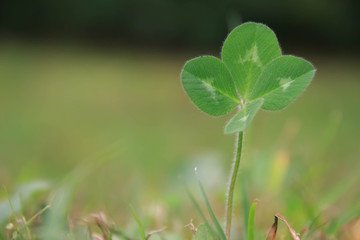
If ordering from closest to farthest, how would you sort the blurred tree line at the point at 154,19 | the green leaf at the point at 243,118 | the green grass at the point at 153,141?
the green leaf at the point at 243,118 → the green grass at the point at 153,141 → the blurred tree line at the point at 154,19

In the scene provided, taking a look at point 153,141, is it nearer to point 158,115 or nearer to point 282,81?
point 158,115

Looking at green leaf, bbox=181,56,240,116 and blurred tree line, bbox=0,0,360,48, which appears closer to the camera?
green leaf, bbox=181,56,240,116

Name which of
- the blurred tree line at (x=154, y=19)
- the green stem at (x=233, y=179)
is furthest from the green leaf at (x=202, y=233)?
the blurred tree line at (x=154, y=19)

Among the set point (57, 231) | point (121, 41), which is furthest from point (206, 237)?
point (121, 41)

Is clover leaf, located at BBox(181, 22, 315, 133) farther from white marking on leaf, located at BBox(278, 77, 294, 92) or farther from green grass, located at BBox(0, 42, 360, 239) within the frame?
green grass, located at BBox(0, 42, 360, 239)

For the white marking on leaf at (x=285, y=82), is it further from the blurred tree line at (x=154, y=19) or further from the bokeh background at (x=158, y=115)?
the blurred tree line at (x=154, y=19)

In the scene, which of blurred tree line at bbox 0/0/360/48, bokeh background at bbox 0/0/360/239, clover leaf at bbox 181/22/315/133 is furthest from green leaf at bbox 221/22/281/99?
blurred tree line at bbox 0/0/360/48

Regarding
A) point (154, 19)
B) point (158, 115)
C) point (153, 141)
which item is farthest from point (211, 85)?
point (154, 19)

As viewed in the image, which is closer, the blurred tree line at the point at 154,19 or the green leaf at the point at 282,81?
the green leaf at the point at 282,81
